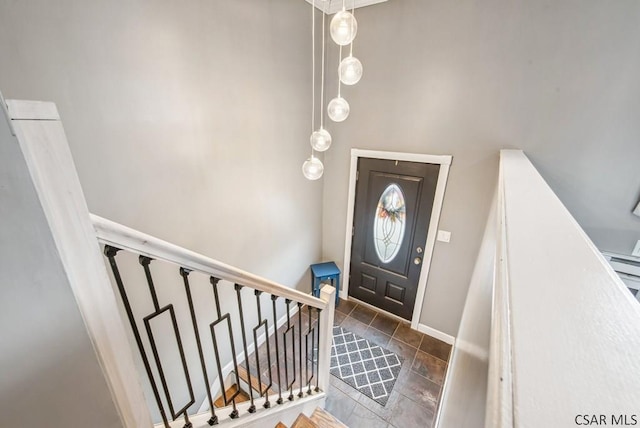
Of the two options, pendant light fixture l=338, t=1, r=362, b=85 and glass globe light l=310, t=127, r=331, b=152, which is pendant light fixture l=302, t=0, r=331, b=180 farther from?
pendant light fixture l=338, t=1, r=362, b=85

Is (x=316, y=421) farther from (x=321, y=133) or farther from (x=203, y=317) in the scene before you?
(x=321, y=133)

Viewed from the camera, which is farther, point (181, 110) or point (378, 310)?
point (378, 310)

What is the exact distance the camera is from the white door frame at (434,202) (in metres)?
2.45

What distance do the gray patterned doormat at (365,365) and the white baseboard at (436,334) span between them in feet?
1.72

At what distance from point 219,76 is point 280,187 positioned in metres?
1.14

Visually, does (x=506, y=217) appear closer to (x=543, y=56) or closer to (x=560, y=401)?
(x=560, y=401)

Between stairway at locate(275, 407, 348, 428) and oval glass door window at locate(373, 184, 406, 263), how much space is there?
1.71 m

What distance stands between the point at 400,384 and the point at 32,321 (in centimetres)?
280

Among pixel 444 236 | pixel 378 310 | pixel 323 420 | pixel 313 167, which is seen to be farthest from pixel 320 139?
pixel 378 310

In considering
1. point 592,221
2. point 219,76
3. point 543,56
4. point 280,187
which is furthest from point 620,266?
point 219,76

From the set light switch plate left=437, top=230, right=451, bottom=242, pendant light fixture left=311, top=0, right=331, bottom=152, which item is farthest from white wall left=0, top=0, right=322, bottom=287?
light switch plate left=437, top=230, right=451, bottom=242

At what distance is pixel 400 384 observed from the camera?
240cm
